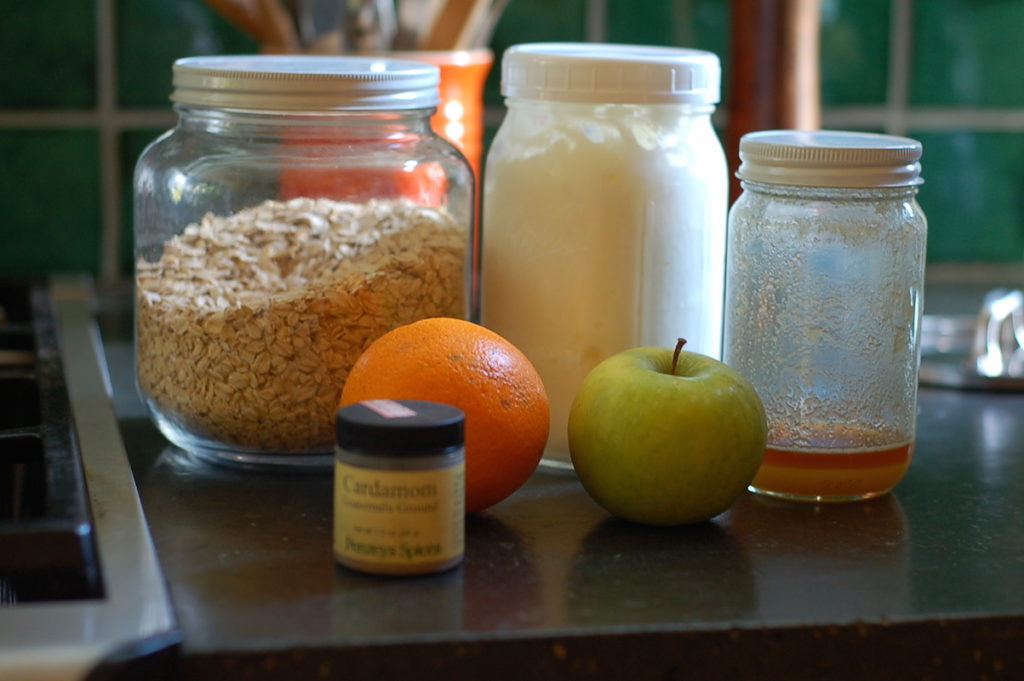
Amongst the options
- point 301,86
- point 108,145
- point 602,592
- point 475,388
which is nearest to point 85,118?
point 108,145

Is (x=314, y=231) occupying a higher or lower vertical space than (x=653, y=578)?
higher

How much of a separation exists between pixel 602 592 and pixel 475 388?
134 mm

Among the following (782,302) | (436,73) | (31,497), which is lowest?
(31,497)

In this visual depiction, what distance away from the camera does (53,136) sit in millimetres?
1272

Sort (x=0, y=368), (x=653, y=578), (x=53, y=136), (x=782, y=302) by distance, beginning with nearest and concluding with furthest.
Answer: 1. (x=653, y=578)
2. (x=782, y=302)
3. (x=0, y=368)
4. (x=53, y=136)

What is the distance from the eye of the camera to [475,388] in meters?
0.69

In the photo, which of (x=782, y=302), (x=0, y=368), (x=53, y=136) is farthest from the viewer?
(x=53, y=136)

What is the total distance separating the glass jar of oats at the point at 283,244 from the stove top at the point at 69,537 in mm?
75

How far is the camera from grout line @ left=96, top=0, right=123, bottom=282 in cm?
126

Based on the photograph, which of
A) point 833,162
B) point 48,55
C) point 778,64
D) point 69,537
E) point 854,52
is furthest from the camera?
point 854,52

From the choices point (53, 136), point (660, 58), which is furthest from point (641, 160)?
point (53, 136)

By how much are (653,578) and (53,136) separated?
87cm

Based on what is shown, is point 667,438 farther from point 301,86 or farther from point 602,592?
point 301,86

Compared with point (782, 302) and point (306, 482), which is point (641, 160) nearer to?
point (782, 302)
